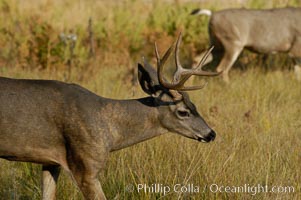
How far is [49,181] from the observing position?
5.11 meters

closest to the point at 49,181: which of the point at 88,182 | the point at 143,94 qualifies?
the point at 88,182

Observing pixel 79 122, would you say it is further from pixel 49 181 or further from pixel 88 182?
pixel 49 181

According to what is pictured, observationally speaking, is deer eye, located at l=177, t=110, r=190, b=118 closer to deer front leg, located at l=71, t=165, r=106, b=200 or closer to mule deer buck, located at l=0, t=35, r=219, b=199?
mule deer buck, located at l=0, t=35, r=219, b=199

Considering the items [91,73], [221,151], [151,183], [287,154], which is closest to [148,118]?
[151,183]

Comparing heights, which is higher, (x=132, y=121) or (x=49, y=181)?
(x=132, y=121)

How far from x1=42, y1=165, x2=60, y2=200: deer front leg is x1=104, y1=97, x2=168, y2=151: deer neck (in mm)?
529

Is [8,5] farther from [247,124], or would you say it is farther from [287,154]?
[287,154]

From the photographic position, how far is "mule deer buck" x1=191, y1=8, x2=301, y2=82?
36.1 feet

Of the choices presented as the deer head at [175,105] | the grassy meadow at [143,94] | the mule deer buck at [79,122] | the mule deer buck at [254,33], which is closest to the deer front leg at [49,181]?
the mule deer buck at [79,122]

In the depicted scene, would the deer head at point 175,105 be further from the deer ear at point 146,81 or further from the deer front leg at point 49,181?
the deer front leg at point 49,181

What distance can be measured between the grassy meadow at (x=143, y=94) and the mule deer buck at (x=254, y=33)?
33 cm

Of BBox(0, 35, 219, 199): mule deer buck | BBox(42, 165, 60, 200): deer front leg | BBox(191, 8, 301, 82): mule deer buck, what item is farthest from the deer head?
BBox(191, 8, 301, 82): mule deer buck

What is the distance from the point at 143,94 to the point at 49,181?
3.48m

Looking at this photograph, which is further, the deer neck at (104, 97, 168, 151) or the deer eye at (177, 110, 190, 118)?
the deer eye at (177, 110, 190, 118)
